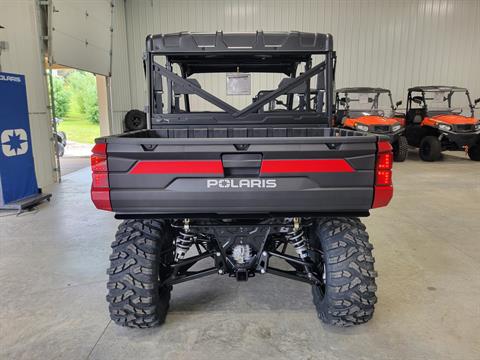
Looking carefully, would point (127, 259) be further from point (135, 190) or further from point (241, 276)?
point (241, 276)

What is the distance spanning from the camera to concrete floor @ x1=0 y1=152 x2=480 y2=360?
2006mm

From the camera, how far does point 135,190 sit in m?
1.77

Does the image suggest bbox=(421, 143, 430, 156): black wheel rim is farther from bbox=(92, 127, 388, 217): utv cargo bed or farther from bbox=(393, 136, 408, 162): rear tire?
bbox=(92, 127, 388, 217): utv cargo bed

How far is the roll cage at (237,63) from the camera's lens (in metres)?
2.57

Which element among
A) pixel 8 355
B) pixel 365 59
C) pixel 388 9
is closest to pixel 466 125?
pixel 365 59

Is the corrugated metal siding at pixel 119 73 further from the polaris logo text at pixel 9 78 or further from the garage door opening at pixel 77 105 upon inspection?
the polaris logo text at pixel 9 78

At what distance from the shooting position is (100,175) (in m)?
1.75

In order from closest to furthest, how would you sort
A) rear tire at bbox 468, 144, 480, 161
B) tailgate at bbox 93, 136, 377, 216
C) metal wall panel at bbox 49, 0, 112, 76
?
tailgate at bbox 93, 136, 377, 216 → metal wall panel at bbox 49, 0, 112, 76 → rear tire at bbox 468, 144, 480, 161

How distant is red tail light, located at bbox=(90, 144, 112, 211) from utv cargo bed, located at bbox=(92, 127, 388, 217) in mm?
18

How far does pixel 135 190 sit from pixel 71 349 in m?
1.01

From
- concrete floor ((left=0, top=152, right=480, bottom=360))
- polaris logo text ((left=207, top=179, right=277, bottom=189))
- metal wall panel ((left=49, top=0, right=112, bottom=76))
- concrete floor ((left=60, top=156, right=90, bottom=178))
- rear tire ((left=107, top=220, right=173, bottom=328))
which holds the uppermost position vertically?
metal wall panel ((left=49, top=0, right=112, bottom=76))

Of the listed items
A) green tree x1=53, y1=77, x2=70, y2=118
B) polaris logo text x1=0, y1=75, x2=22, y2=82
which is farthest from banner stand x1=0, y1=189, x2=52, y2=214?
green tree x1=53, y1=77, x2=70, y2=118

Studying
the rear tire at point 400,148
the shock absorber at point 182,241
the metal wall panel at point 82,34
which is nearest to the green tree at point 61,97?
the metal wall panel at point 82,34

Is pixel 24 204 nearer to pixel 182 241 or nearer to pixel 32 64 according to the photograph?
pixel 32 64
